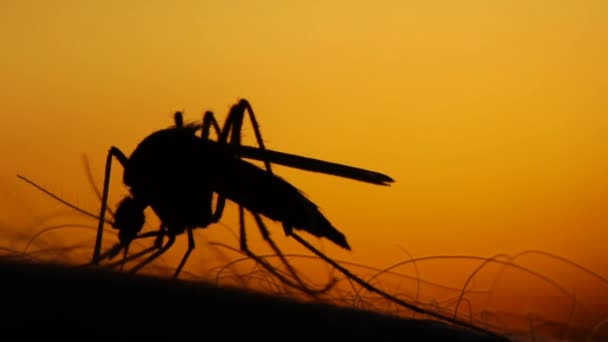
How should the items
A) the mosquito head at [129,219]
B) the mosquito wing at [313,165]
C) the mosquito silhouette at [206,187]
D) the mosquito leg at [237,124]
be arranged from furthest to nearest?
1. the mosquito leg at [237,124]
2. the mosquito head at [129,219]
3. the mosquito silhouette at [206,187]
4. the mosquito wing at [313,165]

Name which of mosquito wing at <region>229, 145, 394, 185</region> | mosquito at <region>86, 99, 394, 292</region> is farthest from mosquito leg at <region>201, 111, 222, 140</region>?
mosquito wing at <region>229, 145, 394, 185</region>

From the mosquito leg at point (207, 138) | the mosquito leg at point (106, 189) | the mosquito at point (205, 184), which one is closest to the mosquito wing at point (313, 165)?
the mosquito at point (205, 184)

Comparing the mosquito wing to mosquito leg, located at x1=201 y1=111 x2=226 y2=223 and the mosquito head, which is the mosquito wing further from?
the mosquito head

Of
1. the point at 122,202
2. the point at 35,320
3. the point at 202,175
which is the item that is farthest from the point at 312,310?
the point at 122,202

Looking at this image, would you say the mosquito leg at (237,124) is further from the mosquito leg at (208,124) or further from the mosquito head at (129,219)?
the mosquito head at (129,219)

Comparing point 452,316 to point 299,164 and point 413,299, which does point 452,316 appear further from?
point 299,164
